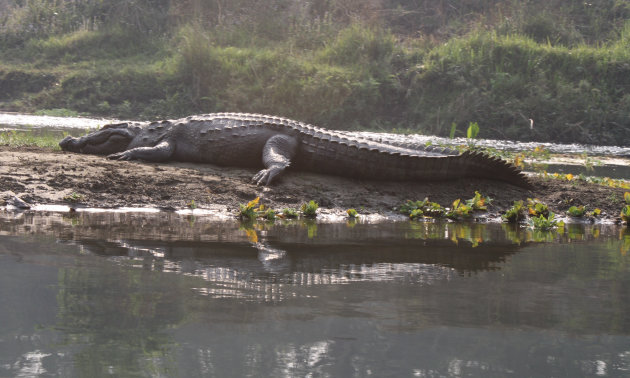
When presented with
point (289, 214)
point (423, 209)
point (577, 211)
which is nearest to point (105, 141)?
point (289, 214)

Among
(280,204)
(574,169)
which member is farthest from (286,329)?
(574,169)

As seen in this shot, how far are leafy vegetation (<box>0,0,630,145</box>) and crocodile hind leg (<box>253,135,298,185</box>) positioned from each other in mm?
7169

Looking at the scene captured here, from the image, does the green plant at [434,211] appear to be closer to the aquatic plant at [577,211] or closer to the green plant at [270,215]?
the aquatic plant at [577,211]

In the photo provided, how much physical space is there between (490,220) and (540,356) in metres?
3.46

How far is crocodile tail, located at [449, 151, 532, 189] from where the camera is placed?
6.44 meters

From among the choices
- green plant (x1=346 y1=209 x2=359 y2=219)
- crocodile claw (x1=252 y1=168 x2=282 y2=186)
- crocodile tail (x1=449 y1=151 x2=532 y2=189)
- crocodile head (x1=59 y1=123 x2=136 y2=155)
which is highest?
crocodile head (x1=59 y1=123 x2=136 y2=155)

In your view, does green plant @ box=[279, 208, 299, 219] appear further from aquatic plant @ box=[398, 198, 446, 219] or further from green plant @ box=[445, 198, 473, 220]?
green plant @ box=[445, 198, 473, 220]

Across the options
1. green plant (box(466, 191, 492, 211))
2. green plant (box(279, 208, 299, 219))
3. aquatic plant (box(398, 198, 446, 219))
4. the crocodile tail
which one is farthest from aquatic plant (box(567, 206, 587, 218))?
green plant (box(279, 208, 299, 219))

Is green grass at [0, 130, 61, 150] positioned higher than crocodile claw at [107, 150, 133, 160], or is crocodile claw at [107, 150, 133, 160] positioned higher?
green grass at [0, 130, 61, 150]

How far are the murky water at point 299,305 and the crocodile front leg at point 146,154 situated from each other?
7.93ft

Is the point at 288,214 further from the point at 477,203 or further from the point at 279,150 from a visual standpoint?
the point at 477,203

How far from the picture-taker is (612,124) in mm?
13156

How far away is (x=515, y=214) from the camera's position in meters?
5.52

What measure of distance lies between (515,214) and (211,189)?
2.45 metres
